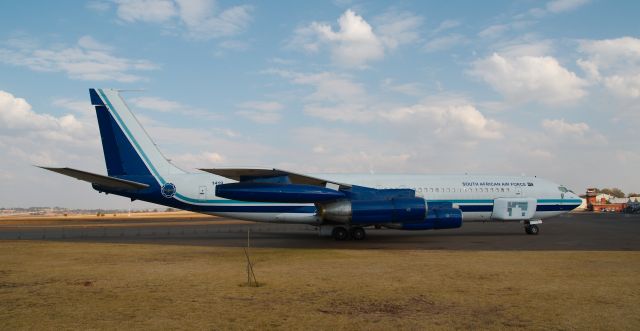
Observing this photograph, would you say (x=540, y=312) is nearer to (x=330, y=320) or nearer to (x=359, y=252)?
(x=330, y=320)

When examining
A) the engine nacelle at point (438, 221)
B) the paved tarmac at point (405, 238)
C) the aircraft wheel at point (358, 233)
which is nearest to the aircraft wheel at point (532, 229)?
the paved tarmac at point (405, 238)

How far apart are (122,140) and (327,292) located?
56.3ft

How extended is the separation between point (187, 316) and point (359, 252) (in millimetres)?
9629

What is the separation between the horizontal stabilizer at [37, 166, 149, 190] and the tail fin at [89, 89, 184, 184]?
3.39ft

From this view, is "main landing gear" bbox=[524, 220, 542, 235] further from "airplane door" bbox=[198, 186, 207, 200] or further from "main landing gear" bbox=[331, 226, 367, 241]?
"airplane door" bbox=[198, 186, 207, 200]

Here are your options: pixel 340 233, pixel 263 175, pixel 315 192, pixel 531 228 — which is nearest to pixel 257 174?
pixel 263 175

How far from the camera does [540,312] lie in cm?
699

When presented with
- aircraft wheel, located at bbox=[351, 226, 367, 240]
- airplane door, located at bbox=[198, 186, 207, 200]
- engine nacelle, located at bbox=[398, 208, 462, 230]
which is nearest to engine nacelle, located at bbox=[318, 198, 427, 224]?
engine nacelle, located at bbox=[398, 208, 462, 230]

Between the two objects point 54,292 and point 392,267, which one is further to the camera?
point 392,267

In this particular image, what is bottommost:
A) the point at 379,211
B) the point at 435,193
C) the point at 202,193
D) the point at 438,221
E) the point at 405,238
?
the point at 405,238

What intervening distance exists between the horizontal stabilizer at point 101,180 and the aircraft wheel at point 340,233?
31.2ft

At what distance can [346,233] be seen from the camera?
21281 millimetres

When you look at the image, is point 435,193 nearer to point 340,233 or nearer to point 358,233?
point 358,233

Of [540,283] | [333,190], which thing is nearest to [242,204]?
[333,190]
